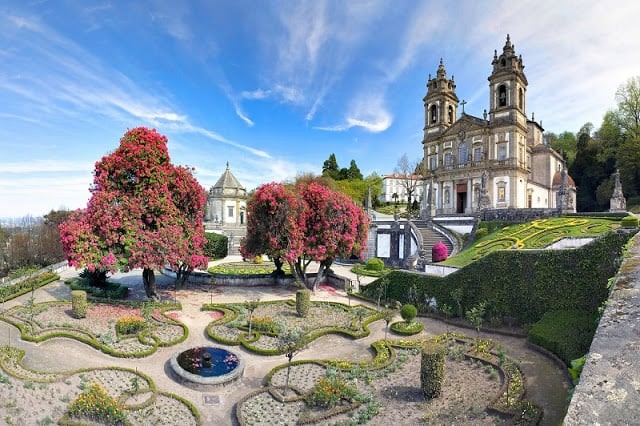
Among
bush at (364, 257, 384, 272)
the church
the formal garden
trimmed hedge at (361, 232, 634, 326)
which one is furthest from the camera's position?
the church

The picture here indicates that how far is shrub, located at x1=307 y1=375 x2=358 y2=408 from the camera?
31.0ft

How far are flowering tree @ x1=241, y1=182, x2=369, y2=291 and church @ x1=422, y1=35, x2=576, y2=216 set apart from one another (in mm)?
16988

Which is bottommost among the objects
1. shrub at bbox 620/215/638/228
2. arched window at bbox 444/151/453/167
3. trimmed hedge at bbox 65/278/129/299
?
trimmed hedge at bbox 65/278/129/299

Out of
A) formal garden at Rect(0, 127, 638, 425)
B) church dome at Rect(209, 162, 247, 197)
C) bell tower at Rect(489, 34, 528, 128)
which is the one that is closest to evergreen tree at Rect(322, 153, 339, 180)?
church dome at Rect(209, 162, 247, 197)

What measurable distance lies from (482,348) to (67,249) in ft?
56.0

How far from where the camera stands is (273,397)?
33.5 ft

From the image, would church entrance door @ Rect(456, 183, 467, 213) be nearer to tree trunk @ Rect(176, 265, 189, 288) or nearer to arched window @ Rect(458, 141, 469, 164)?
arched window @ Rect(458, 141, 469, 164)

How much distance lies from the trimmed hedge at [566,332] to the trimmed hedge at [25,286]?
69.6ft

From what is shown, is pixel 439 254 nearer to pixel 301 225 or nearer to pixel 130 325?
pixel 301 225

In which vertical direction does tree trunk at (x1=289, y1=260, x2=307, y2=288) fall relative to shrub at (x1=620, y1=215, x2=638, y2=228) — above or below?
below

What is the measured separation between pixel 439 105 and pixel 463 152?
711 centimetres

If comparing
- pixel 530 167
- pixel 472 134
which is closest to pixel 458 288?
pixel 472 134

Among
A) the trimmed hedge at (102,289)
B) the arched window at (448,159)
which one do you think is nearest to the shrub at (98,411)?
the trimmed hedge at (102,289)

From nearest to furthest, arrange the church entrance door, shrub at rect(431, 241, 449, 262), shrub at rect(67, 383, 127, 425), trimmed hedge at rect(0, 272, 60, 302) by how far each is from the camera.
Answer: shrub at rect(67, 383, 127, 425) → trimmed hedge at rect(0, 272, 60, 302) → shrub at rect(431, 241, 449, 262) → the church entrance door
